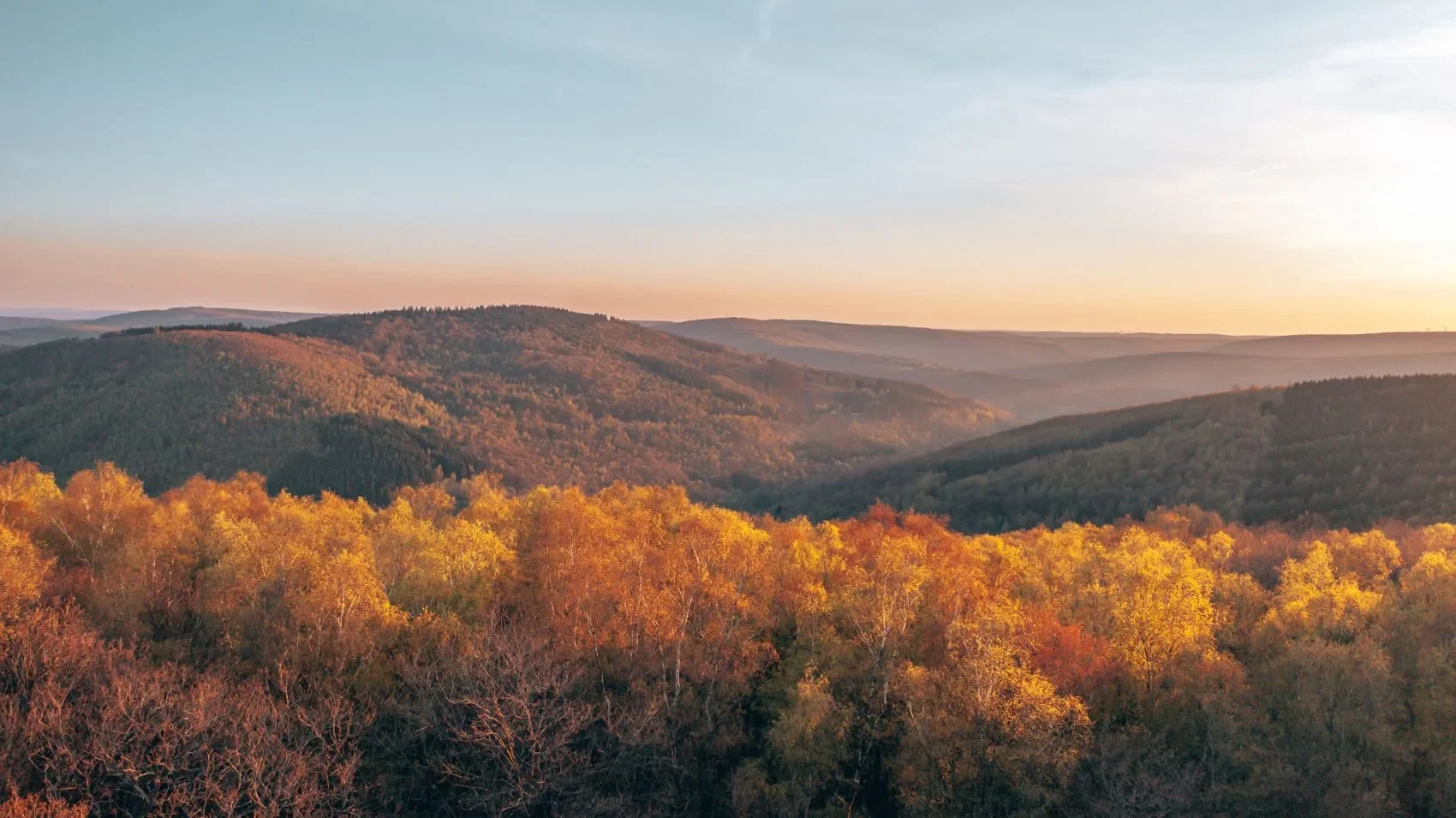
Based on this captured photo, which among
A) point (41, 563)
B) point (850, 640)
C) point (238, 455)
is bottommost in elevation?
point (238, 455)

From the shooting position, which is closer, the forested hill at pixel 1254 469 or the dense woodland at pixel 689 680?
the dense woodland at pixel 689 680

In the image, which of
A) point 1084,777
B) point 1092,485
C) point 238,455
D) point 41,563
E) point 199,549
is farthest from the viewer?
point 238,455

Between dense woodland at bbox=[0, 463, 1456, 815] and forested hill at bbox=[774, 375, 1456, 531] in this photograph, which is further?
forested hill at bbox=[774, 375, 1456, 531]

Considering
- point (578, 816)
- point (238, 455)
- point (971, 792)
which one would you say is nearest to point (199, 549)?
point (578, 816)

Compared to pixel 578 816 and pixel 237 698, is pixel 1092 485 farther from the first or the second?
pixel 237 698
